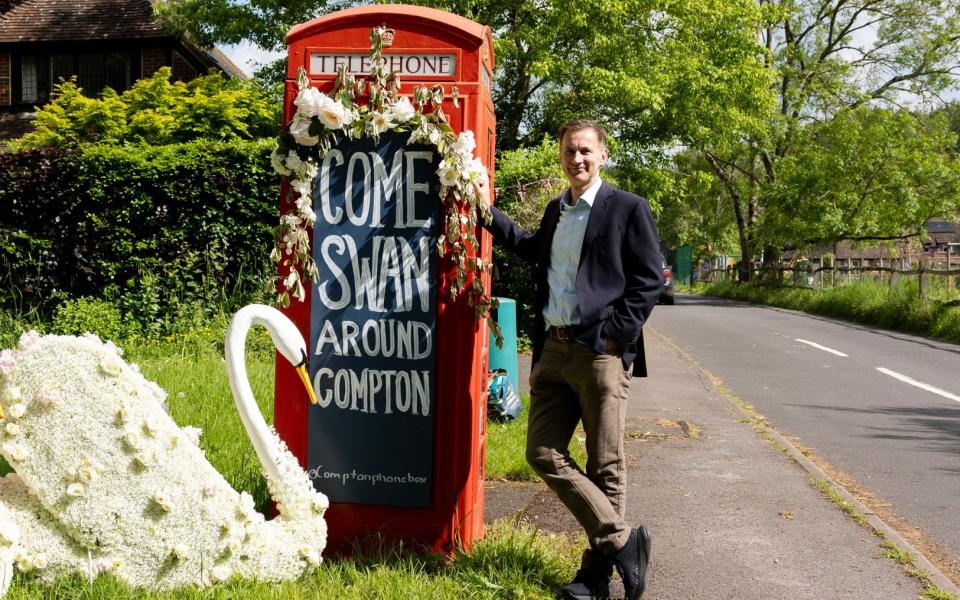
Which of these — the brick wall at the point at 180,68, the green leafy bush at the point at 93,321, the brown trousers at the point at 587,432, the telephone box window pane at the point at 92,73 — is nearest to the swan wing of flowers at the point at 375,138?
the brown trousers at the point at 587,432

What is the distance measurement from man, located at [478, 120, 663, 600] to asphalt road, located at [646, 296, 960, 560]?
236 cm

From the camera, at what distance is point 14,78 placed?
2617cm

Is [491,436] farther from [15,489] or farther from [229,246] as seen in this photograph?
[229,246]

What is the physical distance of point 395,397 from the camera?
→ 4.31 meters

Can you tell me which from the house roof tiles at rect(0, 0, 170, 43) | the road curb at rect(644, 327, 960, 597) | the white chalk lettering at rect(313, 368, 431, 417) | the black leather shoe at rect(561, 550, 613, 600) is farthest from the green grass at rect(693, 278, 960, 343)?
the house roof tiles at rect(0, 0, 170, 43)

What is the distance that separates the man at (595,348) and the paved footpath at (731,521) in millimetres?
503

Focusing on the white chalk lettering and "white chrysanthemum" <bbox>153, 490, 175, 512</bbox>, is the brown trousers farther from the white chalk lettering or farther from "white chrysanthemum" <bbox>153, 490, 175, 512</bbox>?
"white chrysanthemum" <bbox>153, 490, 175, 512</bbox>

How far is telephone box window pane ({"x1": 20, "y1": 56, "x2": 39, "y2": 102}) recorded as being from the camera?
2620cm

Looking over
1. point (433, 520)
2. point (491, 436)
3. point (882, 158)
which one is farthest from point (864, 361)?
point (882, 158)

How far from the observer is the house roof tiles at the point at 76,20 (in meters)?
25.3

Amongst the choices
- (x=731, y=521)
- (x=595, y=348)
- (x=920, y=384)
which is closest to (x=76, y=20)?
(x=920, y=384)

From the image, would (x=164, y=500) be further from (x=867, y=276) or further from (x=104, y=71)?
(x=867, y=276)

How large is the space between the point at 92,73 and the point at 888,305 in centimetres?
2191

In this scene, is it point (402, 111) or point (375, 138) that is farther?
point (375, 138)
